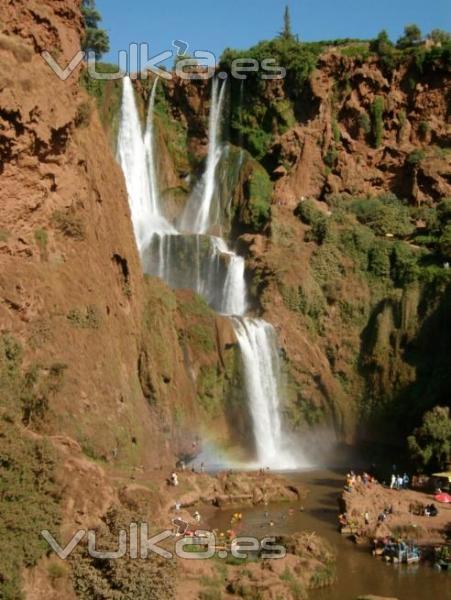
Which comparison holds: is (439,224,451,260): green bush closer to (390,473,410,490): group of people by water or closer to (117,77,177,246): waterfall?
(390,473,410,490): group of people by water

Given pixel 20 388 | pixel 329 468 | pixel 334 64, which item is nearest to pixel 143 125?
pixel 334 64

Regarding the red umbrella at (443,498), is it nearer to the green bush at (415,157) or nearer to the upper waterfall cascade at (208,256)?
the upper waterfall cascade at (208,256)

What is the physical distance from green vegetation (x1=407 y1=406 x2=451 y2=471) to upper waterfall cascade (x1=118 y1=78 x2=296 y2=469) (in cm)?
859

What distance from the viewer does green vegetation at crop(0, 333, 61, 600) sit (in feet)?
60.0

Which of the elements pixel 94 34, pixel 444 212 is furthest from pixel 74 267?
pixel 94 34

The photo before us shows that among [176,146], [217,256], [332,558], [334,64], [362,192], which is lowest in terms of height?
[332,558]

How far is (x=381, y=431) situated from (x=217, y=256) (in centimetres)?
1485

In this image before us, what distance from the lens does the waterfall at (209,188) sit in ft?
186

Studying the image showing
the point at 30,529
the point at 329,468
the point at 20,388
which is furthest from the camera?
the point at 329,468

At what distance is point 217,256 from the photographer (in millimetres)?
49281

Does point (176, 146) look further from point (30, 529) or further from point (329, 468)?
point (30, 529)

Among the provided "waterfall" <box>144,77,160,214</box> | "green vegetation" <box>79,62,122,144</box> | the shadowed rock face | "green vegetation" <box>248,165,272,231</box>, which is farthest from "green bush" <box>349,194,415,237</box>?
the shadowed rock face

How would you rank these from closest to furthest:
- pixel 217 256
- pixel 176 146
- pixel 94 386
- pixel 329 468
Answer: pixel 94 386 < pixel 329 468 < pixel 217 256 < pixel 176 146

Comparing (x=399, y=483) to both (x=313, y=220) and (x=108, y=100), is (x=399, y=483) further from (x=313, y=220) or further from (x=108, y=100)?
(x=108, y=100)
